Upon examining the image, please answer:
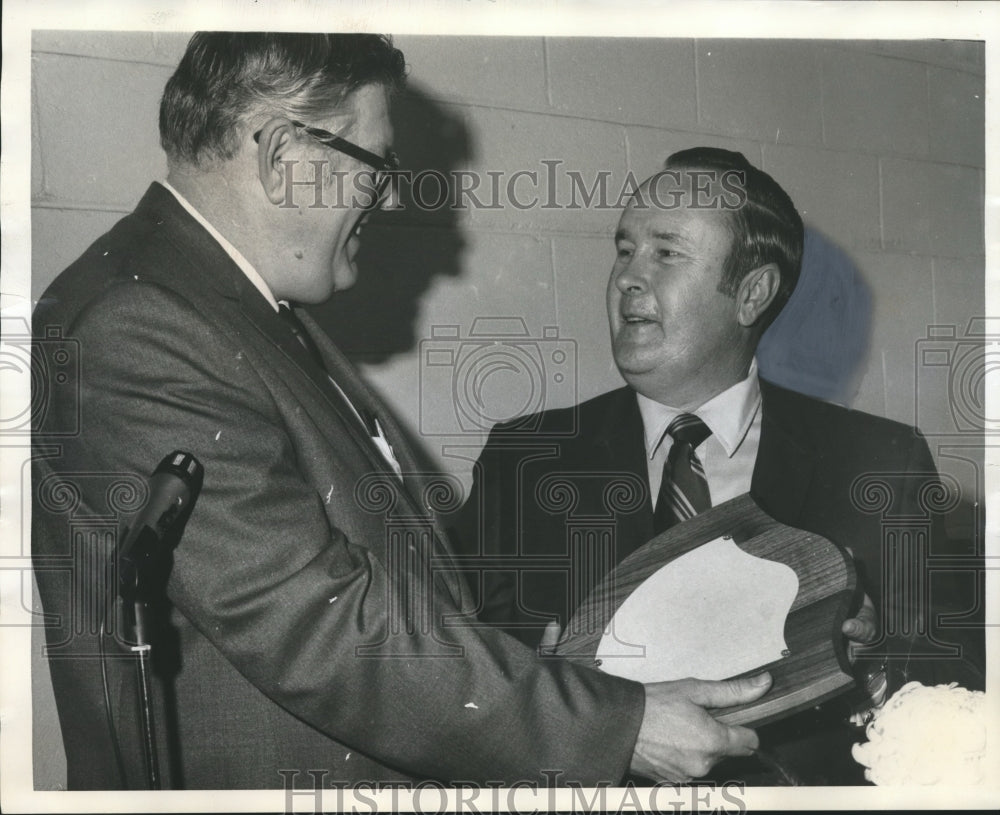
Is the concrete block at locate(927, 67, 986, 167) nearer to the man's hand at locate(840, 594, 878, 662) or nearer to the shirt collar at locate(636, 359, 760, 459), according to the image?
the shirt collar at locate(636, 359, 760, 459)

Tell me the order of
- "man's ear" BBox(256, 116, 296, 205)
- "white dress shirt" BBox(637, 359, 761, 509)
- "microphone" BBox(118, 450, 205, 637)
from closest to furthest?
"microphone" BBox(118, 450, 205, 637) < "man's ear" BBox(256, 116, 296, 205) < "white dress shirt" BBox(637, 359, 761, 509)

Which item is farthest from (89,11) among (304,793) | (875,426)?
(875,426)

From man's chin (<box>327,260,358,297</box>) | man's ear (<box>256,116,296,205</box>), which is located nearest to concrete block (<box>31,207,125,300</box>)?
man's ear (<box>256,116,296,205</box>)

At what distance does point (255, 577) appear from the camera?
176 cm

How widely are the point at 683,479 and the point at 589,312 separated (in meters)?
0.33

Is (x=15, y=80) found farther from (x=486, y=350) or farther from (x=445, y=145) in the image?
(x=486, y=350)

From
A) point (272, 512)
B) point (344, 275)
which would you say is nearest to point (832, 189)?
point (344, 275)

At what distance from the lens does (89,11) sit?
2018 millimetres

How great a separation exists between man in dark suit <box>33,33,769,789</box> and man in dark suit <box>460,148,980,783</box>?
0.48ft

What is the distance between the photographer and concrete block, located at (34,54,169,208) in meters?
1.96

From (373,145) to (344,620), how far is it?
788 millimetres

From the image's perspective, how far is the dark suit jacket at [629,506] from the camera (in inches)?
78.7

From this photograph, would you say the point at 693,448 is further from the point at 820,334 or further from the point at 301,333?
the point at 301,333

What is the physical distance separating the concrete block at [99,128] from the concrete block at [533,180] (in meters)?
0.55
